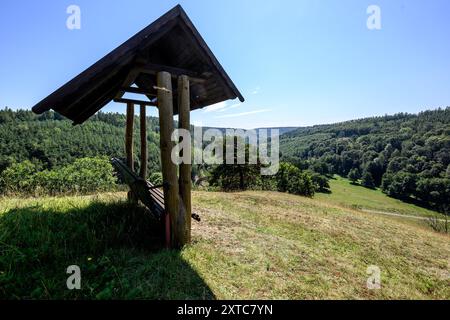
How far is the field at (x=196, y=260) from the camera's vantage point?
3.16m

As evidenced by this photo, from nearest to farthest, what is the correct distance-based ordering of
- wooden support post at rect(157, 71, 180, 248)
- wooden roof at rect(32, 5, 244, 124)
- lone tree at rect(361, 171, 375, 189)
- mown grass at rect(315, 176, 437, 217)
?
1. wooden roof at rect(32, 5, 244, 124)
2. wooden support post at rect(157, 71, 180, 248)
3. mown grass at rect(315, 176, 437, 217)
4. lone tree at rect(361, 171, 375, 189)

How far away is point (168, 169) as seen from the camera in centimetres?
433

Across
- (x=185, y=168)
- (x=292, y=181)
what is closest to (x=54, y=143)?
(x=292, y=181)

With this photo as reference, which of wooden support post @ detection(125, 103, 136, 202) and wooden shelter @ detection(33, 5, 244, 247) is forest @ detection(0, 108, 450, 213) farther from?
wooden shelter @ detection(33, 5, 244, 247)

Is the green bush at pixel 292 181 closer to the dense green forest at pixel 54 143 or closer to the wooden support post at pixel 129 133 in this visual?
the wooden support post at pixel 129 133

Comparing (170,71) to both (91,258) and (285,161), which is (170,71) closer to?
(91,258)

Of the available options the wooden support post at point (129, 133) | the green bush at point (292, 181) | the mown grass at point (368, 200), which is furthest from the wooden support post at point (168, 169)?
the mown grass at point (368, 200)

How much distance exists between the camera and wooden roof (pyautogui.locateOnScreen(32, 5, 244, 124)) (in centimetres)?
389

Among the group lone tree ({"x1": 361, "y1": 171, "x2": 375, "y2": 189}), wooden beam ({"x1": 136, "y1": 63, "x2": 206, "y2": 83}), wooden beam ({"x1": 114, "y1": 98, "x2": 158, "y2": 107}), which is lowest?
lone tree ({"x1": 361, "y1": 171, "x2": 375, "y2": 189})

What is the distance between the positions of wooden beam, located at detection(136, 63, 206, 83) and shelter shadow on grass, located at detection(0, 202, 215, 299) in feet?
9.98

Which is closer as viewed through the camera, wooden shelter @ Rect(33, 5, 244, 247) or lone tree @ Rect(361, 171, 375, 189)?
wooden shelter @ Rect(33, 5, 244, 247)

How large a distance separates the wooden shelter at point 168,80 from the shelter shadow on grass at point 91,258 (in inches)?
28.7

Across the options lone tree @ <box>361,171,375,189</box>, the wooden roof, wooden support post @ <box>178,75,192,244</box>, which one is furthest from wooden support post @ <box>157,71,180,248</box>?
lone tree @ <box>361,171,375,189</box>
